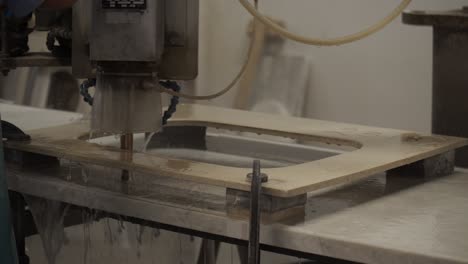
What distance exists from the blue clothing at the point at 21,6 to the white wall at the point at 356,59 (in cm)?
193

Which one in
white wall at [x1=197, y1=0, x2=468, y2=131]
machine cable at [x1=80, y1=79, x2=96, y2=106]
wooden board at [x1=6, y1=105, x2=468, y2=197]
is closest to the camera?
wooden board at [x1=6, y1=105, x2=468, y2=197]

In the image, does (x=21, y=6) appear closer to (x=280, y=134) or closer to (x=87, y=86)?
(x=87, y=86)

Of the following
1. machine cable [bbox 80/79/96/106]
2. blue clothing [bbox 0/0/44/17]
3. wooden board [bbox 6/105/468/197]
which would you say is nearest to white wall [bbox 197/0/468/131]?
wooden board [bbox 6/105/468/197]

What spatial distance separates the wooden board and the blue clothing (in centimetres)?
26

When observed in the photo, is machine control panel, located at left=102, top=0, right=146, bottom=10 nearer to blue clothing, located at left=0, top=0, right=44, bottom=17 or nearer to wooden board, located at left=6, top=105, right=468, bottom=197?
blue clothing, located at left=0, top=0, right=44, bottom=17

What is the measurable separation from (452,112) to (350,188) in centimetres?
58

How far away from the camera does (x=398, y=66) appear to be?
10.6 feet

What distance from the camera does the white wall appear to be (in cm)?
318

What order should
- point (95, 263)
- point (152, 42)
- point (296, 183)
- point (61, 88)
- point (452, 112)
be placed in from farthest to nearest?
point (61, 88) < point (452, 112) < point (95, 263) < point (152, 42) < point (296, 183)

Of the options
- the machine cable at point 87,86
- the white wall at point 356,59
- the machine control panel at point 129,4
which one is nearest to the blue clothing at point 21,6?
the machine control panel at point 129,4

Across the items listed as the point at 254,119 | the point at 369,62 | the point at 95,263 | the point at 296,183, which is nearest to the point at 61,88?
the point at 369,62

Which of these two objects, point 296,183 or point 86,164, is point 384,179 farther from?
point 86,164

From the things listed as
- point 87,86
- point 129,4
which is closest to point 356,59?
point 87,86

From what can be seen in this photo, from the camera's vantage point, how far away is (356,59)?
11.0 feet
